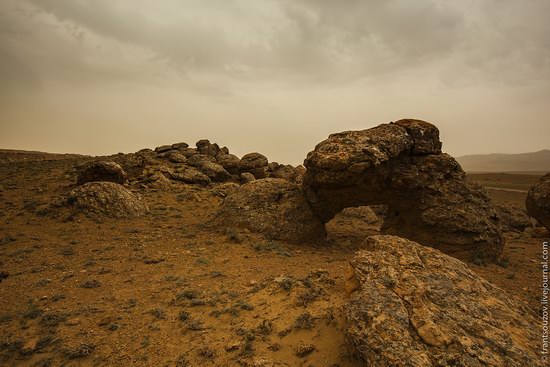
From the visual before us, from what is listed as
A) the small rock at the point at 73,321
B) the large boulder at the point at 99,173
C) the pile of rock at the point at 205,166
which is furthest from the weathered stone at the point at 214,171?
the small rock at the point at 73,321

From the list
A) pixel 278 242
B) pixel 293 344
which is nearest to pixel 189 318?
pixel 293 344

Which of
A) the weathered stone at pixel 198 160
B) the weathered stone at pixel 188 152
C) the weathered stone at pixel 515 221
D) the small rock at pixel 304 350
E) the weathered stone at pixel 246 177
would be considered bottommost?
the weathered stone at pixel 515 221

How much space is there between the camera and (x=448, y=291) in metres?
6.31

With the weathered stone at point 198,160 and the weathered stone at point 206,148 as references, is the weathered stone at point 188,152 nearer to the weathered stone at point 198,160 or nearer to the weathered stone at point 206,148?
the weathered stone at point 206,148

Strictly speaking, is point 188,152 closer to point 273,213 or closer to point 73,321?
point 273,213

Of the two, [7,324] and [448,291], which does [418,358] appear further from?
[7,324]

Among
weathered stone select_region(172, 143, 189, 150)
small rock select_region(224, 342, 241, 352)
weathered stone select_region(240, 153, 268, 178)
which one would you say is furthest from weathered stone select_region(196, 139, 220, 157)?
small rock select_region(224, 342, 241, 352)

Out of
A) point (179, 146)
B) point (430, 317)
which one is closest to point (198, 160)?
point (179, 146)

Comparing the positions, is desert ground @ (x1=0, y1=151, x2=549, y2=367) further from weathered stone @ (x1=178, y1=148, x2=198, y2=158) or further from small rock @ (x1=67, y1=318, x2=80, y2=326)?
weathered stone @ (x1=178, y1=148, x2=198, y2=158)

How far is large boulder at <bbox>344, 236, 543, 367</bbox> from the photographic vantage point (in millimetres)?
5000

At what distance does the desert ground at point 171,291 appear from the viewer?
7.02 m

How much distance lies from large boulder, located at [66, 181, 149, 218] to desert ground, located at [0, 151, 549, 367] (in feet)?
2.19

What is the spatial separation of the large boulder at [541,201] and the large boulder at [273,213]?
14.5 meters

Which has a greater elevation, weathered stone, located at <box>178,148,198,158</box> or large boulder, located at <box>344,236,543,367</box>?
weathered stone, located at <box>178,148,198,158</box>
